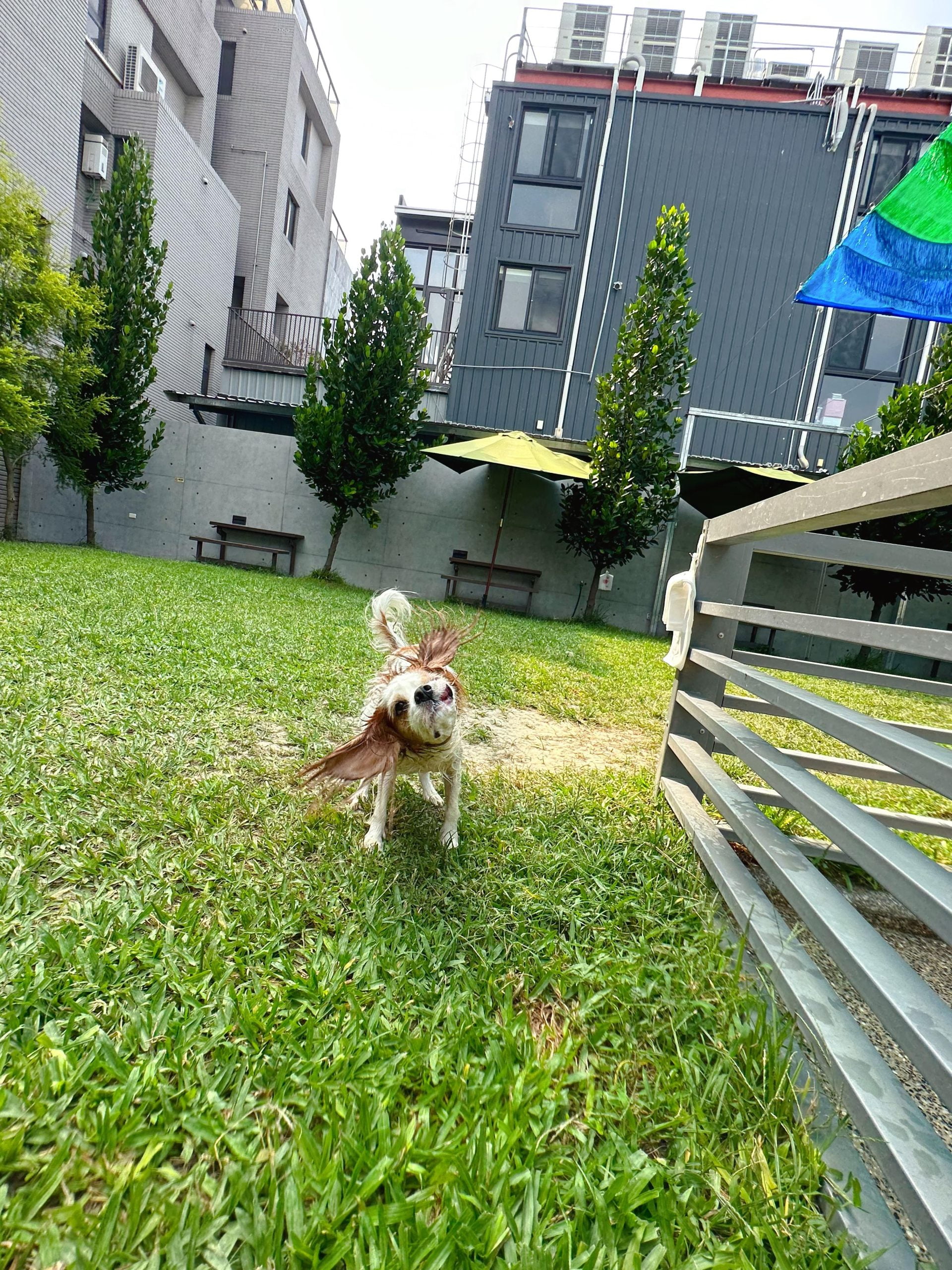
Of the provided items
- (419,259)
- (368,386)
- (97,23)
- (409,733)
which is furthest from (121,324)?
(409,733)

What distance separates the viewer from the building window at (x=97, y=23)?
13781mm

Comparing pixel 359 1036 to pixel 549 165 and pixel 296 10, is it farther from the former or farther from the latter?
pixel 296 10

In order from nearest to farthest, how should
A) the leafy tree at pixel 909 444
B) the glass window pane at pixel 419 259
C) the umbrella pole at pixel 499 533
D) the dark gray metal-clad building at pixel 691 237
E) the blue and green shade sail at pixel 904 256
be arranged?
the blue and green shade sail at pixel 904 256
the leafy tree at pixel 909 444
the umbrella pole at pixel 499 533
the dark gray metal-clad building at pixel 691 237
the glass window pane at pixel 419 259

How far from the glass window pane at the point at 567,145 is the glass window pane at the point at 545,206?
13.5 inches

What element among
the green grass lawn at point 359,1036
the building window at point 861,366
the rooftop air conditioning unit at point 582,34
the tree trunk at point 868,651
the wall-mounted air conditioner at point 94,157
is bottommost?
the green grass lawn at point 359,1036

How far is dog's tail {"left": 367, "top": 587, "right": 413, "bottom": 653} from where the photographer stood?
8.63ft

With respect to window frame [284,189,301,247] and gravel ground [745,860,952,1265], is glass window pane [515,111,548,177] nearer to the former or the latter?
window frame [284,189,301,247]

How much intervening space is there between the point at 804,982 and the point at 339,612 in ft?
23.4

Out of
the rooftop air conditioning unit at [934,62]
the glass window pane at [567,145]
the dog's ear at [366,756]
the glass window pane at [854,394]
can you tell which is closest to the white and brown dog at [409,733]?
the dog's ear at [366,756]

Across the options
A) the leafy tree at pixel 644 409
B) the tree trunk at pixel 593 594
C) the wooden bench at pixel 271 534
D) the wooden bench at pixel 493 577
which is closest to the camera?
the leafy tree at pixel 644 409

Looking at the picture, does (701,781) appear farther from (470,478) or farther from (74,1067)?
(470,478)

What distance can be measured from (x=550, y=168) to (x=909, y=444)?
10100 millimetres

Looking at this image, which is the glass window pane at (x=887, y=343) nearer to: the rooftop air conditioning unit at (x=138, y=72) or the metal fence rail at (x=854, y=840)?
the metal fence rail at (x=854, y=840)

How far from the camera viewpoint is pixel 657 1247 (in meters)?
1.00
